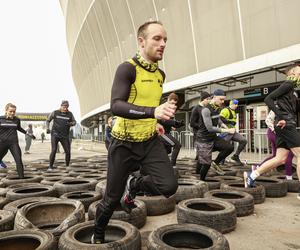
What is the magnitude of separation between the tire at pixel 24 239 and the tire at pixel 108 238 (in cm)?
17

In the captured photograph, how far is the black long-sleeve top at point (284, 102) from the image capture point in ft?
13.9

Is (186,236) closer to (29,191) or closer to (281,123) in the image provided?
(281,123)

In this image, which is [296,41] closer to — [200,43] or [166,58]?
[200,43]

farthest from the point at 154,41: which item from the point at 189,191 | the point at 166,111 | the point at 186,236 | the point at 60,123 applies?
the point at 60,123

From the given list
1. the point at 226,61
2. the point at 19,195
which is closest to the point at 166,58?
the point at 226,61

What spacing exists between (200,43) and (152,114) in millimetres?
14188

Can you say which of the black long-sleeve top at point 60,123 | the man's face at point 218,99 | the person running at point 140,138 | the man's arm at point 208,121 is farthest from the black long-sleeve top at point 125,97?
the black long-sleeve top at point 60,123

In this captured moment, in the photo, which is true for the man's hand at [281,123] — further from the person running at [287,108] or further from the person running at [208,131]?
the person running at [208,131]

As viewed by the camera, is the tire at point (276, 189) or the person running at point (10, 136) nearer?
the tire at point (276, 189)

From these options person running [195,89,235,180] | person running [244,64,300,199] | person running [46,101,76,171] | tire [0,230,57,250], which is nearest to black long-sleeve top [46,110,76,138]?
person running [46,101,76,171]

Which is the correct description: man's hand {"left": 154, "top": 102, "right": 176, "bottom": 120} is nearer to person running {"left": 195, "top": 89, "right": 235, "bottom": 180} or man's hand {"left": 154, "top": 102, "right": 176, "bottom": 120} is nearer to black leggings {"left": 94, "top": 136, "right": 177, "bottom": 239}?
black leggings {"left": 94, "top": 136, "right": 177, "bottom": 239}

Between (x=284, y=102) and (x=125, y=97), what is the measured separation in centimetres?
311

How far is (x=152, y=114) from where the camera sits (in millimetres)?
2131

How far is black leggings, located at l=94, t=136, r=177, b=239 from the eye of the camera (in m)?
2.47
